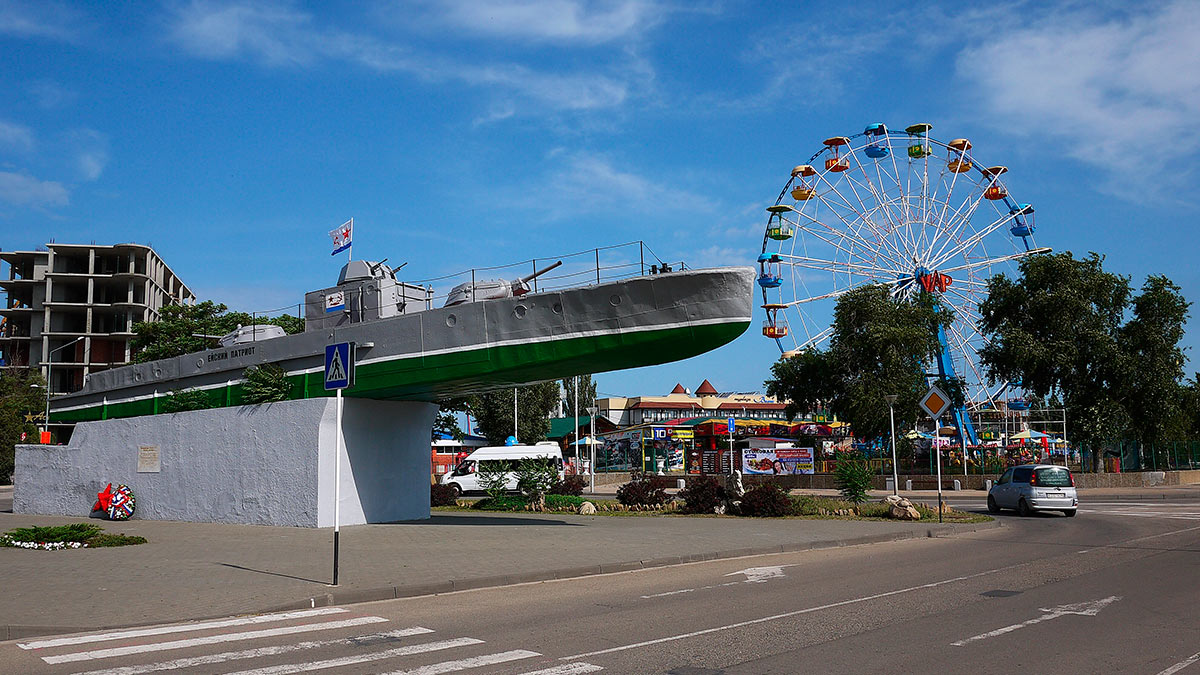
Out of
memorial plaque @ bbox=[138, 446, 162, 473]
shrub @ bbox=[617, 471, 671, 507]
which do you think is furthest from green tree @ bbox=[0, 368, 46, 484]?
shrub @ bbox=[617, 471, 671, 507]

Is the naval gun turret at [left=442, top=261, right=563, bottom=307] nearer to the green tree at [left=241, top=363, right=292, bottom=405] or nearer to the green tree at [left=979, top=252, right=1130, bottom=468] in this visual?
the green tree at [left=241, top=363, right=292, bottom=405]

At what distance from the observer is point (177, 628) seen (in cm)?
944

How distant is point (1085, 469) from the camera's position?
46469mm

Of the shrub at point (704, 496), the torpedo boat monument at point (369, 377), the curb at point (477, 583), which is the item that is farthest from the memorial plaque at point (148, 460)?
the curb at point (477, 583)

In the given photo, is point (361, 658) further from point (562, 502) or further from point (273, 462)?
point (562, 502)

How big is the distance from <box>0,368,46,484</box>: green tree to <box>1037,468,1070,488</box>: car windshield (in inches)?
2287

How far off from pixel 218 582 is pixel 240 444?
11599mm

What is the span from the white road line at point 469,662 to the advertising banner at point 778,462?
36702 millimetres

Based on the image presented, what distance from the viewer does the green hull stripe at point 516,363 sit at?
64.2ft

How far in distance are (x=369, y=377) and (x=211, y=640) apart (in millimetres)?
14315

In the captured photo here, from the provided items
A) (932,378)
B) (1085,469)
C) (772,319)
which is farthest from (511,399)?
(1085,469)

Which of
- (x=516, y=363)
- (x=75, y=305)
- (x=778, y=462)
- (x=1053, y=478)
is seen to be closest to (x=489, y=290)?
(x=516, y=363)

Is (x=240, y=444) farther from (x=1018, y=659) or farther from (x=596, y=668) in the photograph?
(x=1018, y=659)

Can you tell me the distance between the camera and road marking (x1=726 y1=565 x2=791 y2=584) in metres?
12.7
